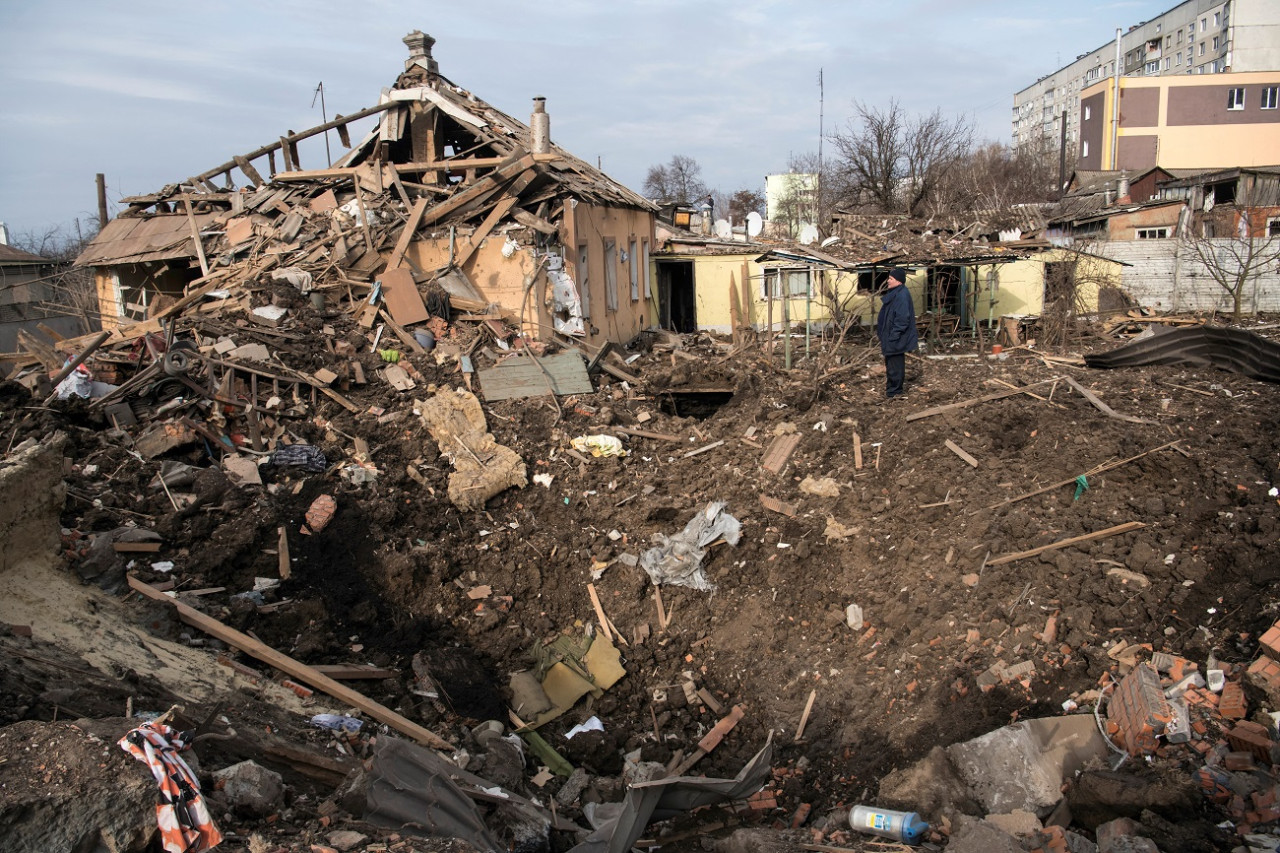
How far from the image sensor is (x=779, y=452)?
9.13m

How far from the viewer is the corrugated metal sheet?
1452 cm

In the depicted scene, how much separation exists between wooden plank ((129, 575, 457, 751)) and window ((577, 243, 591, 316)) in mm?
9621

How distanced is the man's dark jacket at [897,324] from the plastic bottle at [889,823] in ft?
22.5

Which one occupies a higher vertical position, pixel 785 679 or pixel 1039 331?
pixel 1039 331

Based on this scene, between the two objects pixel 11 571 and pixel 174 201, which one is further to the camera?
pixel 174 201

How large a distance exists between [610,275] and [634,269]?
220 centimetres

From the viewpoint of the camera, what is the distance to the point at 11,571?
5191mm

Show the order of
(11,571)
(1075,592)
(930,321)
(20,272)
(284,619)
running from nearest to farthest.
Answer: (11,571), (1075,592), (284,619), (930,321), (20,272)

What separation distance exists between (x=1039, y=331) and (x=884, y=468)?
1038cm

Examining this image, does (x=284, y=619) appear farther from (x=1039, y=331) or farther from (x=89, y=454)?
(x=1039, y=331)

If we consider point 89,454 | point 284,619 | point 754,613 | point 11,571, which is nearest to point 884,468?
point 754,613

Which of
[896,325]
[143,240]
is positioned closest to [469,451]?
[896,325]

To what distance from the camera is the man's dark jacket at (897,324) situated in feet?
33.3

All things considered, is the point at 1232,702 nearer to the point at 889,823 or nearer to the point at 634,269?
the point at 889,823
